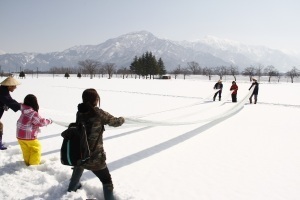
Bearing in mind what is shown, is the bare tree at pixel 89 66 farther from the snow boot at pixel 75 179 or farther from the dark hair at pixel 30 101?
the snow boot at pixel 75 179

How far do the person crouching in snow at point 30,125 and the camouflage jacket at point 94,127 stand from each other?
1.72 m

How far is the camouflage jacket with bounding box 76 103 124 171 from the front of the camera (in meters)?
3.49

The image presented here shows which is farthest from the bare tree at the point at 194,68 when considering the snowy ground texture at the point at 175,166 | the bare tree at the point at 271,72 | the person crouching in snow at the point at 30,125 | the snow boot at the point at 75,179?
the snow boot at the point at 75,179

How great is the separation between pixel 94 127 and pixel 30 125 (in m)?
2.02

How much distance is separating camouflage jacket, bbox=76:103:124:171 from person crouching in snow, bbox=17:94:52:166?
5.65 ft

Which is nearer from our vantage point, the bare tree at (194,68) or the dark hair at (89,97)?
the dark hair at (89,97)

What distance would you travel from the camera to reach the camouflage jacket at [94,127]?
349 centimetres

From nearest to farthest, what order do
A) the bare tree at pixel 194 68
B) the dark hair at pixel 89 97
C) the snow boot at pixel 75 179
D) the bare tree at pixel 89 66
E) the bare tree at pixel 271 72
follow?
the dark hair at pixel 89 97
the snow boot at pixel 75 179
the bare tree at pixel 271 72
the bare tree at pixel 89 66
the bare tree at pixel 194 68

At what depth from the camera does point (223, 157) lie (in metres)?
6.30

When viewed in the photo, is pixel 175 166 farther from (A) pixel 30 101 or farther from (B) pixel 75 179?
(A) pixel 30 101

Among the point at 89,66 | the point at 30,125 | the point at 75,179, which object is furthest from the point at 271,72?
the point at 75,179

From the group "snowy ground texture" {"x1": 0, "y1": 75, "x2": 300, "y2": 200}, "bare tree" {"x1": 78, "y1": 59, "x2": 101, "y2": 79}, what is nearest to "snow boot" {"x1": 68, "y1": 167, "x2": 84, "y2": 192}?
"snowy ground texture" {"x1": 0, "y1": 75, "x2": 300, "y2": 200}

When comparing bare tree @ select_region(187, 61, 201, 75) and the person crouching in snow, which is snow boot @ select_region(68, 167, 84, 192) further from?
bare tree @ select_region(187, 61, 201, 75)

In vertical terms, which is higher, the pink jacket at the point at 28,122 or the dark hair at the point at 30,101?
the dark hair at the point at 30,101
